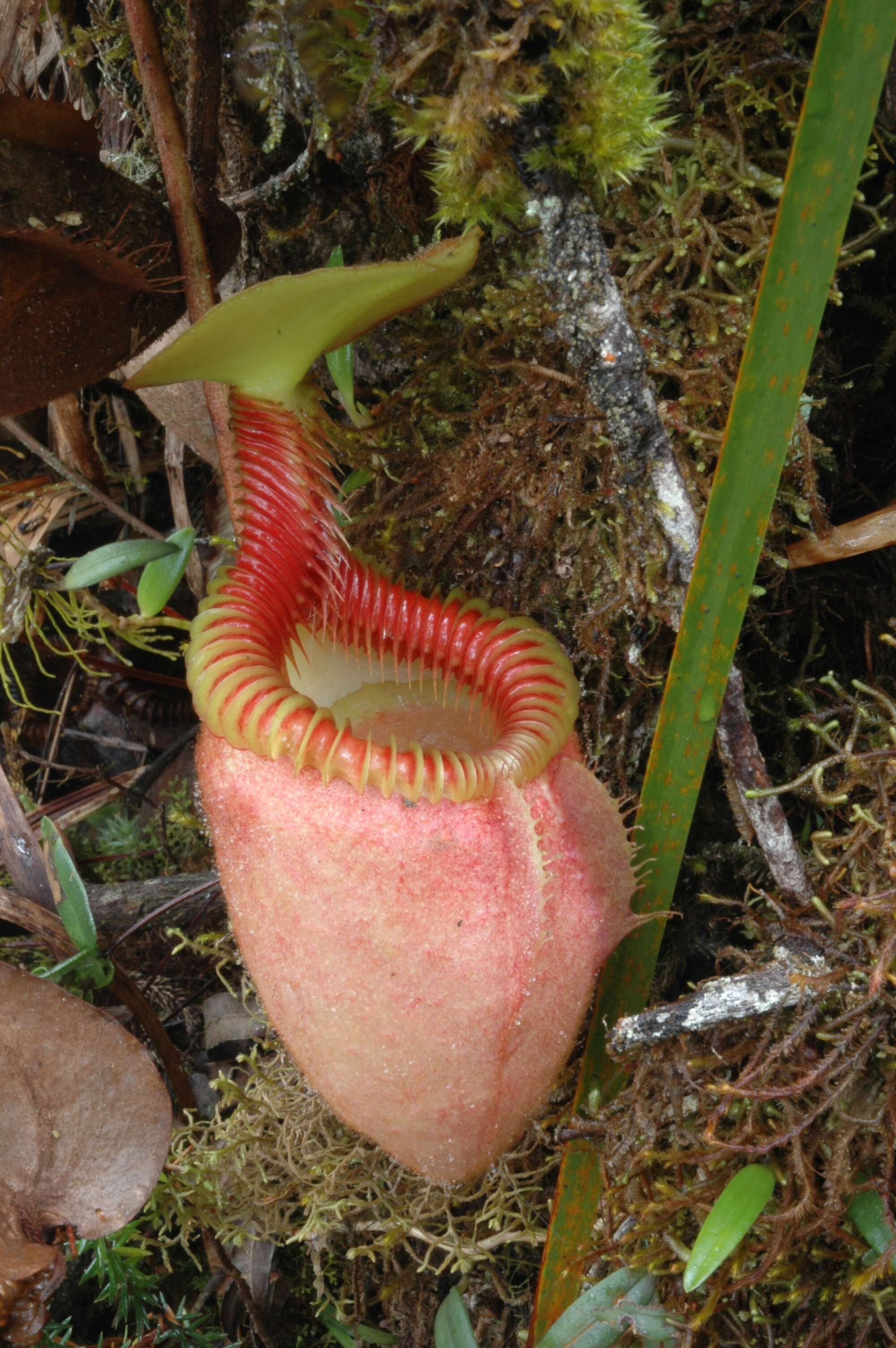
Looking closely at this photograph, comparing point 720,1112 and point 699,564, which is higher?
point 699,564

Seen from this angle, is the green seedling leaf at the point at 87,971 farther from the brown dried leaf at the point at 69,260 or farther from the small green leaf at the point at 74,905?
the brown dried leaf at the point at 69,260

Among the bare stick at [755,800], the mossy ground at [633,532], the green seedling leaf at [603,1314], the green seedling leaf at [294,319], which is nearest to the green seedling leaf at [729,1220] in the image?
the mossy ground at [633,532]

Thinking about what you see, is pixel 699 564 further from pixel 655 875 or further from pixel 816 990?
pixel 816 990

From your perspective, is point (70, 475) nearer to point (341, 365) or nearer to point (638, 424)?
point (341, 365)

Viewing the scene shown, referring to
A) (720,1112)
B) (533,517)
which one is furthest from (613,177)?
(720,1112)

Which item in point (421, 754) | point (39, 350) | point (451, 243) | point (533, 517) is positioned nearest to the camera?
point (451, 243)

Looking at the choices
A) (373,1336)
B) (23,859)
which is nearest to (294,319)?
(23,859)
